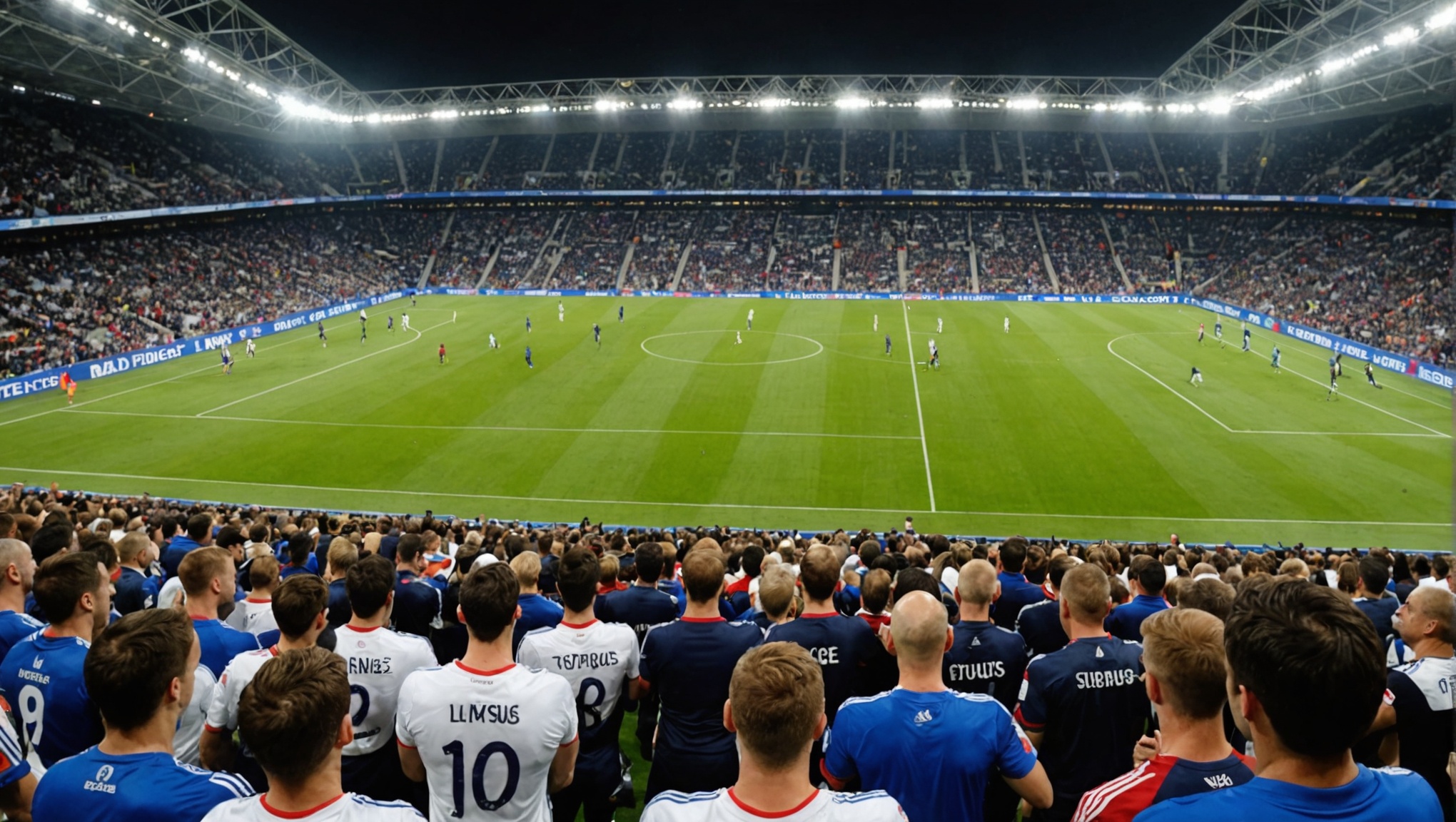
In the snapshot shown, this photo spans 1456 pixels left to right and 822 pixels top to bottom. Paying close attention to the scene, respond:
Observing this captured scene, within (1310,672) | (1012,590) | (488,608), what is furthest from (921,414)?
(1310,672)

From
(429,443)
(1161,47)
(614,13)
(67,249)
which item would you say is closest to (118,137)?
(67,249)

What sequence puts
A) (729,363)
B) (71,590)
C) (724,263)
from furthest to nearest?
(724,263) < (729,363) < (71,590)

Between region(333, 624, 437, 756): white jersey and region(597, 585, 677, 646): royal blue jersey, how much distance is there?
70.9 inches

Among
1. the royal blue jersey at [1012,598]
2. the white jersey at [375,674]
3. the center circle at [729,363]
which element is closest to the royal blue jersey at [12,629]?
the white jersey at [375,674]

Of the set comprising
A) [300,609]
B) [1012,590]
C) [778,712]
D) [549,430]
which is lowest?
[549,430]

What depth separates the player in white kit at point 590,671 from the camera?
5602 mm

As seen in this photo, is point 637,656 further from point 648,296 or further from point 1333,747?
point 648,296

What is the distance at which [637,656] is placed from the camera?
225 inches

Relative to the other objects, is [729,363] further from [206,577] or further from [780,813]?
[780,813]

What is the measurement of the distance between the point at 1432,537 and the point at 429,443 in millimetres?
32703

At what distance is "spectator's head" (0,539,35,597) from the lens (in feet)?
20.5

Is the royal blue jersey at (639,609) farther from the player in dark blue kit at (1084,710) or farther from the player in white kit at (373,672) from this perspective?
the player in dark blue kit at (1084,710)

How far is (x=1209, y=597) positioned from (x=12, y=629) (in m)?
9.61

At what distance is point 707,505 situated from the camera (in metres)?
24.4
